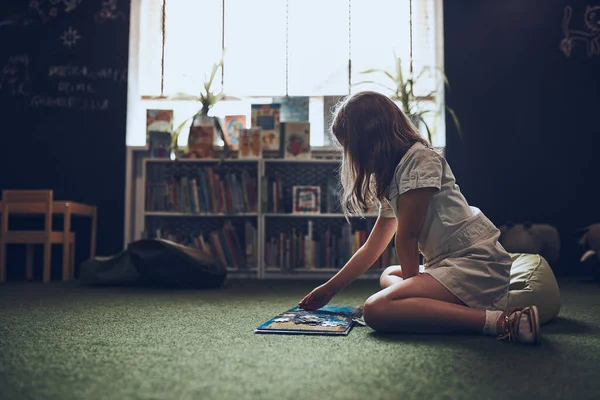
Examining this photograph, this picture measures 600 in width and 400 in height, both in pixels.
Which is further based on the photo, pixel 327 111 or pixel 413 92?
pixel 327 111

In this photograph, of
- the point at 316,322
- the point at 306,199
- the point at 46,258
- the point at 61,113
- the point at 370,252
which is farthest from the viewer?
the point at 61,113

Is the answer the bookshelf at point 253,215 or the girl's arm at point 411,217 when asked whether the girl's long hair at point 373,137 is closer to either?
the girl's arm at point 411,217

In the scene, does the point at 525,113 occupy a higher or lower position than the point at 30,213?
higher

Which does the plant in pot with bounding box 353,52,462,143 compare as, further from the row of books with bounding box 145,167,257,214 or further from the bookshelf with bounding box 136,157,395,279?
the row of books with bounding box 145,167,257,214

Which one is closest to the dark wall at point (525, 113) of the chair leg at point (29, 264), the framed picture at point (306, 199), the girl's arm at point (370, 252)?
the framed picture at point (306, 199)

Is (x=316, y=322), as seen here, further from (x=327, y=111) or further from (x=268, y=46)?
(x=268, y=46)

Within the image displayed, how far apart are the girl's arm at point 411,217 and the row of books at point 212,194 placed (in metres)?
2.40

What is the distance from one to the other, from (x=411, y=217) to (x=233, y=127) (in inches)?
109

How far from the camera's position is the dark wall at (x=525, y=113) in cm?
393

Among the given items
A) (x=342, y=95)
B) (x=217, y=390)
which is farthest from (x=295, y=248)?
(x=217, y=390)

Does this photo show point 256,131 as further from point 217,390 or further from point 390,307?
point 217,390

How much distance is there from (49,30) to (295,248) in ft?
7.87

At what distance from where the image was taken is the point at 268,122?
3.96 m

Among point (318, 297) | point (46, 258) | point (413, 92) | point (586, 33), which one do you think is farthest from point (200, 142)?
point (586, 33)
